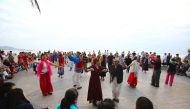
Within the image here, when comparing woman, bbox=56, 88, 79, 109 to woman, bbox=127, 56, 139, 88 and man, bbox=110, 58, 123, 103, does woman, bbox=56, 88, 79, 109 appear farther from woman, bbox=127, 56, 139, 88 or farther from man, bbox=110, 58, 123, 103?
woman, bbox=127, 56, 139, 88

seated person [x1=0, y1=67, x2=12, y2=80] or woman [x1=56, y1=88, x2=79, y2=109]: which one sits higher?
woman [x1=56, y1=88, x2=79, y2=109]

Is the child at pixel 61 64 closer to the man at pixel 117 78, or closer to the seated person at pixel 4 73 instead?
the seated person at pixel 4 73

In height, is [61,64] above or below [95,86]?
above

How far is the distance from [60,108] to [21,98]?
682 millimetres

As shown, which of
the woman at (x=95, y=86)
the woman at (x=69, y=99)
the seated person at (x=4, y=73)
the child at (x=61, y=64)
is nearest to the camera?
the woman at (x=69, y=99)

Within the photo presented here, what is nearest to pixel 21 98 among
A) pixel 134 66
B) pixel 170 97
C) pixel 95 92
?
pixel 95 92

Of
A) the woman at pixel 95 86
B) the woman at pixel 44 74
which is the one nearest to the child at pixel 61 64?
the woman at pixel 44 74

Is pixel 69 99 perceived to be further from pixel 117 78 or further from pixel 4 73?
pixel 4 73

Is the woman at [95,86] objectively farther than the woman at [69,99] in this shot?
Yes

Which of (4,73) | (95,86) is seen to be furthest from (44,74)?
(4,73)

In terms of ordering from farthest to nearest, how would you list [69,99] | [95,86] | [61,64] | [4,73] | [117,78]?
[61,64] < [4,73] < [117,78] < [95,86] < [69,99]

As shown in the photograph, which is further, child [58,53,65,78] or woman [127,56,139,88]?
child [58,53,65,78]

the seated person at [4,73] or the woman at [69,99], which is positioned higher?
the woman at [69,99]

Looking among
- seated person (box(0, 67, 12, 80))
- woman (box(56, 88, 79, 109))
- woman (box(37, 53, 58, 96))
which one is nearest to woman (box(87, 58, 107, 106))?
woman (box(37, 53, 58, 96))
